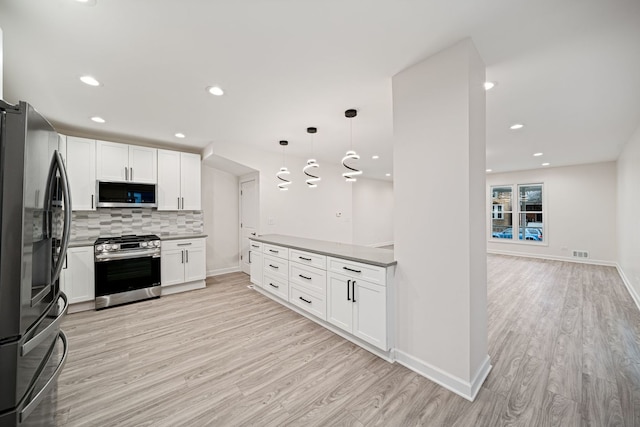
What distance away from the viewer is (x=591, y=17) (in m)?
1.60

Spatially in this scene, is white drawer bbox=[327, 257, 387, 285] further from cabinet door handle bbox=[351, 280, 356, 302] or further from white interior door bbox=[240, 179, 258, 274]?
white interior door bbox=[240, 179, 258, 274]

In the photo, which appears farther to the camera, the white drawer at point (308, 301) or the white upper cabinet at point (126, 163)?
the white upper cabinet at point (126, 163)

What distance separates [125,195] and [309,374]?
13.2 feet

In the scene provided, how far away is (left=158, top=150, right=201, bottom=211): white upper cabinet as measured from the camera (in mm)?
4312

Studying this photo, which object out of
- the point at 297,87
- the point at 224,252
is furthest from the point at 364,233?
the point at 297,87

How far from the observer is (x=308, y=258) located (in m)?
3.01

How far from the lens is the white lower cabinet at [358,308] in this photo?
7.32 ft

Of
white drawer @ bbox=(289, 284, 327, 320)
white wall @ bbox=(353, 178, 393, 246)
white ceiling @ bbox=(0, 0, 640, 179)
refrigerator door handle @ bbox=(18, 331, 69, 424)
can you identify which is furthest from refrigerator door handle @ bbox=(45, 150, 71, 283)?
white wall @ bbox=(353, 178, 393, 246)

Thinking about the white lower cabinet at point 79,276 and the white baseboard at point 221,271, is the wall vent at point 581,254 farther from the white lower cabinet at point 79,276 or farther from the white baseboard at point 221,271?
the white lower cabinet at point 79,276

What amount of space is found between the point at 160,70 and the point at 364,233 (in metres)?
7.33

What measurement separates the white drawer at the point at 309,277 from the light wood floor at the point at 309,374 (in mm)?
465

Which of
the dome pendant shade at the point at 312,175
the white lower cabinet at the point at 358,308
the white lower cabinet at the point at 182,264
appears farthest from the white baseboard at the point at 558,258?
the white lower cabinet at the point at 182,264

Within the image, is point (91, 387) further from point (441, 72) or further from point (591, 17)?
point (591, 17)

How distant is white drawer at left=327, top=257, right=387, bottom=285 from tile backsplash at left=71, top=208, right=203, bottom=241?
11.7 ft
